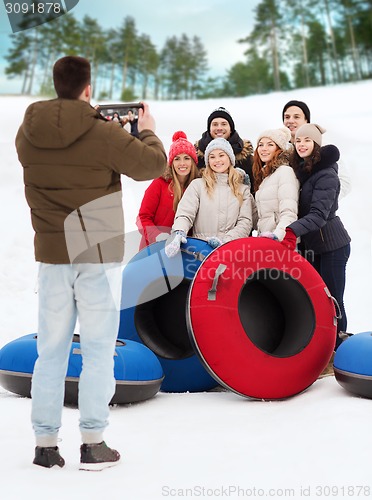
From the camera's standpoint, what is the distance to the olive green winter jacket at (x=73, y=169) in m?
2.30

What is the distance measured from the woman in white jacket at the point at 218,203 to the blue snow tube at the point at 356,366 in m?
0.97

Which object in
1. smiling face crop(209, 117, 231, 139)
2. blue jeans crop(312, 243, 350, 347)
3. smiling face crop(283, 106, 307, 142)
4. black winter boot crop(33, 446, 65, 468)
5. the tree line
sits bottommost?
black winter boot crop(33, 446, 65, 468)

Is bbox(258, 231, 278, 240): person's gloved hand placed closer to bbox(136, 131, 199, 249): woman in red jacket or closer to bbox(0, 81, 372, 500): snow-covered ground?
bbox(136, 131, 199, 249): woman in red jacket

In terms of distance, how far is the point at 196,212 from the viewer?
407 cm

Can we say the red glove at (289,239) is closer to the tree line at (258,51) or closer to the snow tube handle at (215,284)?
the snow tube handle at (215,284)

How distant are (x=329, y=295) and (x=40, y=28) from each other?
23862 millimetres

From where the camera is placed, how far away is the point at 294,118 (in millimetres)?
4559

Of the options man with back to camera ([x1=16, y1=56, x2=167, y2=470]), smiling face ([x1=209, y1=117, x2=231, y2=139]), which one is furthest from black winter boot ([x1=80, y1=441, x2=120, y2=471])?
smiling face ([x1=209, y1=117, x2=231, y2=139])

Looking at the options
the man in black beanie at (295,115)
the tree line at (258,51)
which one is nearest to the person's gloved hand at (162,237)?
the man in black beanie at (295,115)

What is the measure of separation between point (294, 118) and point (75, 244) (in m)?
2.69

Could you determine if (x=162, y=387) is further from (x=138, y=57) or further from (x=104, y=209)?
(x=138, y=57)

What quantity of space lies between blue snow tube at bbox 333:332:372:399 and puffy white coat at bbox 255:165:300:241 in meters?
0.81

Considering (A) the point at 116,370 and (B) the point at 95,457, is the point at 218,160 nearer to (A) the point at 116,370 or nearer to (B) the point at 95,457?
(A) the point at 116,370

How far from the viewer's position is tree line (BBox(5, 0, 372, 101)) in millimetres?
27406
